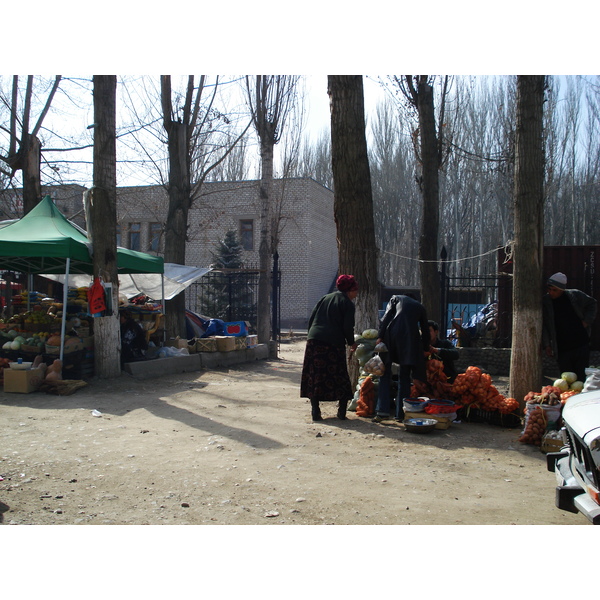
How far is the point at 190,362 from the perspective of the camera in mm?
11617

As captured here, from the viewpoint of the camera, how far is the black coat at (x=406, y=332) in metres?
6.59

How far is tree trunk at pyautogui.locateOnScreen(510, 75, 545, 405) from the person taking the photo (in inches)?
260

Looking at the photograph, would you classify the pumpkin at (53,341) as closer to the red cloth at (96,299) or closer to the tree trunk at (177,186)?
the red cloth at (96,299)

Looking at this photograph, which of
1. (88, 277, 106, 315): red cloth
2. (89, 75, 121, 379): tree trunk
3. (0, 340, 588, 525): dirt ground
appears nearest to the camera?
(0, 340, 588, 525): dirt ground

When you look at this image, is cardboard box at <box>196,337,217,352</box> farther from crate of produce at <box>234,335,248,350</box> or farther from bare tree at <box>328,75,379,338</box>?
bare tree at <box>328,75,379,338</box>

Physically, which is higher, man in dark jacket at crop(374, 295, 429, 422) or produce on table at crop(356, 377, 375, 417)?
man in dark jacket at crop(374, 295, 429, 422)

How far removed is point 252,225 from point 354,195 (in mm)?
23405

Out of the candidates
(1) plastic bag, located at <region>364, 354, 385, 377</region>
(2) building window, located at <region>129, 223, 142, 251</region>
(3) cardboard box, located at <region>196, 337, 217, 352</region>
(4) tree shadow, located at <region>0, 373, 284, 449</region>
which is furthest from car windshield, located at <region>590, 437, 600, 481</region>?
(2) building window, located at <region>129, 223, 142, 251</region>

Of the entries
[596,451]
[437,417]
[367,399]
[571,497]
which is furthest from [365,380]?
[596,451]

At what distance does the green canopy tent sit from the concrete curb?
5.22 feet

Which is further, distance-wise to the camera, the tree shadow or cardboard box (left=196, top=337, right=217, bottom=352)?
cardboard box (left=196, top=337, right=217, bottom=352)

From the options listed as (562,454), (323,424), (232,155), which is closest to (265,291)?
(323,424)

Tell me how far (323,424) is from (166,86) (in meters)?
11.5

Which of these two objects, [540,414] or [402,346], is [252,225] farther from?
[540,414]
